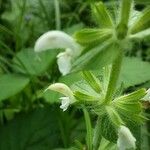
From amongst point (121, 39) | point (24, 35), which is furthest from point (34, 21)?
point (121, 39)

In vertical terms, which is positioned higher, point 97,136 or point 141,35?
point 141,35

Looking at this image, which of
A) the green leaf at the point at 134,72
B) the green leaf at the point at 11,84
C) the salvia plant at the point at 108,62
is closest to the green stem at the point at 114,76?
the salvia plant at the point at 108,62

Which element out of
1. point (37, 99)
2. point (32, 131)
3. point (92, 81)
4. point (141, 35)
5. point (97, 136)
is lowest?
point (32, 131)

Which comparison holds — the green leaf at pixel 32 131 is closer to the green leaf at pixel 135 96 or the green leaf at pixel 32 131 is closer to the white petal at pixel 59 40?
the green leaf at pixel 135 96

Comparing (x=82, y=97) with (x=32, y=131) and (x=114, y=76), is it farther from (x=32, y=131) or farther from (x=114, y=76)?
(x=32, y=131)

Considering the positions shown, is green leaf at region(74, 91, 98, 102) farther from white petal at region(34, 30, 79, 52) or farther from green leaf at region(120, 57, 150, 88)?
green leaf at region(120, 57, 150, 88)

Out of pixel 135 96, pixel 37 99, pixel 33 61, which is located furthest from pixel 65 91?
pixel 33 61

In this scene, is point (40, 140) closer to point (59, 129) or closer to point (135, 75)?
point (59, 129)

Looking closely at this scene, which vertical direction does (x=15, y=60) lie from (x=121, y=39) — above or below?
below
